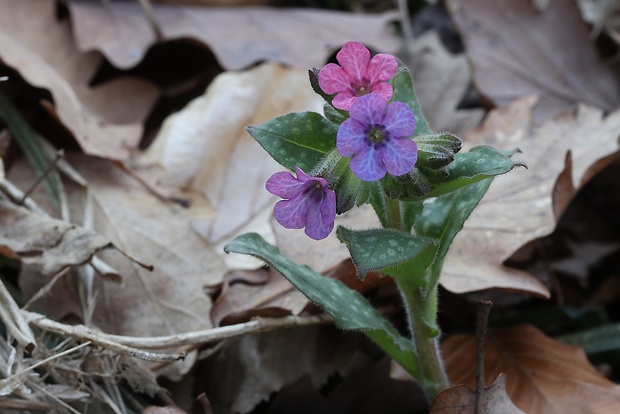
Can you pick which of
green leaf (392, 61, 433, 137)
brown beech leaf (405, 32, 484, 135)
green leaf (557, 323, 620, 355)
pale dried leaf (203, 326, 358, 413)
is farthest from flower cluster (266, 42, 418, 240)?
brown beech leaf (405, 32, 484, 135)

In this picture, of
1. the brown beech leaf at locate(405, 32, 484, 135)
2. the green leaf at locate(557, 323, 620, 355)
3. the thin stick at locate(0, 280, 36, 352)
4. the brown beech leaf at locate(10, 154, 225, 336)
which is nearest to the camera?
the thin stick at locate(0, 280, 36, 352)

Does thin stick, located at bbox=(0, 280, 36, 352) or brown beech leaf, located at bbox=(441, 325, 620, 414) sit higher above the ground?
thin stick, located at bbox=(0, 280, 36, 352)

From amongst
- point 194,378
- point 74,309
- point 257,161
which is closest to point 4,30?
point 257,161

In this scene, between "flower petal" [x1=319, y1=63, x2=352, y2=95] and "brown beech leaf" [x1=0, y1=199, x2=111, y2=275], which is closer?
"flower petal" [x1=319, y1=63, x2=352, y2=95]

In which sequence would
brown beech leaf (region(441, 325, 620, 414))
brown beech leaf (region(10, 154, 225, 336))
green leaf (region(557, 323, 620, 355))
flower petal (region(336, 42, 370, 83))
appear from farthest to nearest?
1. green leaf (region(557, 323, 620, 355))
2. brown beech leaf (region(10, 154, 225, 336))
3. brown beech leaf (region(441, 325, 620, 414))
4. flower petal (region(336, 42, 370, 83))

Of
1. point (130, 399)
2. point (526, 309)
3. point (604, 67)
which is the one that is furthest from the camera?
point (604, 67)

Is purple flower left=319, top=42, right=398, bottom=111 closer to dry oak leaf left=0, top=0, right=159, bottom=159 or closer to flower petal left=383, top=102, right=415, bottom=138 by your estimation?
flower petal left=383, top=102, right=415, bottom=138

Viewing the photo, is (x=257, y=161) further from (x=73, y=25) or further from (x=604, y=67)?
(x=604, y=67)
